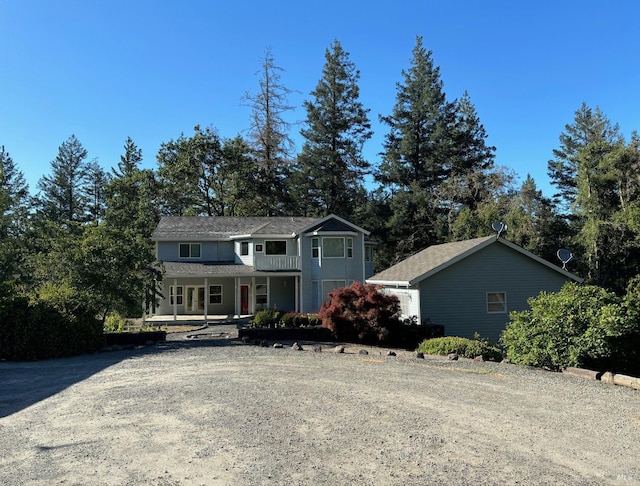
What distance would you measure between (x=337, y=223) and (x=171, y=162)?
18849mm

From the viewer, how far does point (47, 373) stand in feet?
37.3

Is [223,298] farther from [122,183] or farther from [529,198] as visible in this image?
[529,198]

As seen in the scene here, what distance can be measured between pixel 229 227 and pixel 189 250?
329cm

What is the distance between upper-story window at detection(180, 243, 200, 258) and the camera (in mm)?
30016

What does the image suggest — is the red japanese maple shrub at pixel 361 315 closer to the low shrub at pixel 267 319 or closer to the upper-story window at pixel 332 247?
the low shrub at pixel 267 319

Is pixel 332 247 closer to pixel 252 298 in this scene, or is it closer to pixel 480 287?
pixel 252 298

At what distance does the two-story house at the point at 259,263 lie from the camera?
28.8 m

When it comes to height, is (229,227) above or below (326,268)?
above

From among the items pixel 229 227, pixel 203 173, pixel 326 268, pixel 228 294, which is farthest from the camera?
pixel 203 173

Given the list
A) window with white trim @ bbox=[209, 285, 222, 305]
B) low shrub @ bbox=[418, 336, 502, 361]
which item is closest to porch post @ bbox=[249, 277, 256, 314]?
window with white trim @ bbox=[209, 285, 222, 305]

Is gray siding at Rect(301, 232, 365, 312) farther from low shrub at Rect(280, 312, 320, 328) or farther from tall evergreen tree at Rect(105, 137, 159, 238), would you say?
tall evergreen tree at Rect(105, 137, 159, 238)

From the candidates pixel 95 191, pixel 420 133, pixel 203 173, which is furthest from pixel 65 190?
pixel 420 133

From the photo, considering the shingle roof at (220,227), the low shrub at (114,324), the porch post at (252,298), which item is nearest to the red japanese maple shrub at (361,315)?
the low shrub at (114,324)

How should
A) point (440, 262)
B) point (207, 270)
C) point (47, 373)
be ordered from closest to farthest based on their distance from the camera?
point (47, 373)
point (440, 262)
point (207, 270)
